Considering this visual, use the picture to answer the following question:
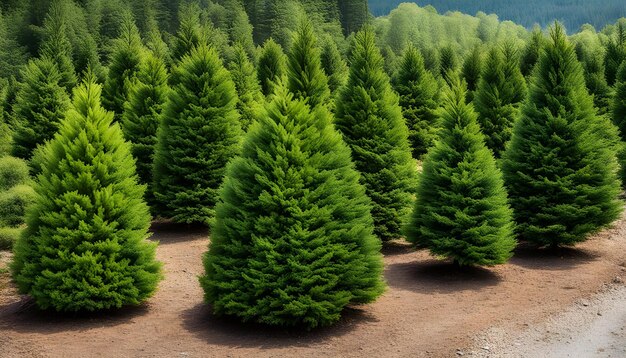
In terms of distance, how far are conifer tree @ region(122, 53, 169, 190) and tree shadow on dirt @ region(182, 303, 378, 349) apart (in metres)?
9.73

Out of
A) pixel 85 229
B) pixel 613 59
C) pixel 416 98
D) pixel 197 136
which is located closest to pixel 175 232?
pixel 197 136

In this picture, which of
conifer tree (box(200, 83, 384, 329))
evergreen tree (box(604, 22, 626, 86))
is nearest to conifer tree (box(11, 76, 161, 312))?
conifer tree (box(200, 83, 384, 329))

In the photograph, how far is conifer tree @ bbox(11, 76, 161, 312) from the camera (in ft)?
34.7

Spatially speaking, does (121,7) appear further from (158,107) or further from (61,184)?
(61,184)

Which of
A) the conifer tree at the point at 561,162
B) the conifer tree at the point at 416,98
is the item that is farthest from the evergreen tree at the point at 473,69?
the conifer tree at the point at 561,162

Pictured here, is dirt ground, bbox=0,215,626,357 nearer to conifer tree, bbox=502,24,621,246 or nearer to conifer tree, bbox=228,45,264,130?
conifer tree, bbox=502,24,621,246

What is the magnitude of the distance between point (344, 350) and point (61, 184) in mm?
5691

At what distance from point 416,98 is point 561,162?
44.5ft

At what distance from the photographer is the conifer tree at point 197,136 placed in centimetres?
1777

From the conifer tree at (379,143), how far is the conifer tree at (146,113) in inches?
265

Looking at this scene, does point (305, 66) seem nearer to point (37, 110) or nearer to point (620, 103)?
point (37, 110)

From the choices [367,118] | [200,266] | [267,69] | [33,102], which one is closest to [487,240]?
[367,118]

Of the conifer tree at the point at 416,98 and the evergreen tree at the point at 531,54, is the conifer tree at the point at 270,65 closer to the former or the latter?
the conifer tree at the point at 416,98

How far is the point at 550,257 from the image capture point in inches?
623
